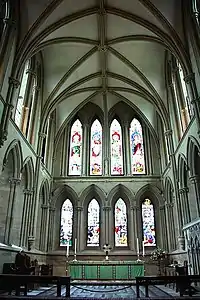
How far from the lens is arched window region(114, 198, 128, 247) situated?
16672 mm

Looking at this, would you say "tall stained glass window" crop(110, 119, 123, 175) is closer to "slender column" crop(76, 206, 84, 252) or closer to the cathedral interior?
the cathedral interior

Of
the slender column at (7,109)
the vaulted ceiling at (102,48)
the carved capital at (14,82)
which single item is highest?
the vaulted ceiling at (102,48)

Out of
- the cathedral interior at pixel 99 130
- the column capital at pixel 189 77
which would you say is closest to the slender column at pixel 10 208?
the cathedral interior at pixel 99 130

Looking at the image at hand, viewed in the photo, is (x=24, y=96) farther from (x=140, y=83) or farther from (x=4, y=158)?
(x=140, y=83)

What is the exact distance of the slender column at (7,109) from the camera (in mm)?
10312

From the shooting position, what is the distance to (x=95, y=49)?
1573 cm

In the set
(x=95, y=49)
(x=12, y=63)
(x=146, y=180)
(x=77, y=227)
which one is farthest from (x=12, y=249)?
(x=95, y=49)

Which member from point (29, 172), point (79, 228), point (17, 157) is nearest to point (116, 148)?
point (79, 228)

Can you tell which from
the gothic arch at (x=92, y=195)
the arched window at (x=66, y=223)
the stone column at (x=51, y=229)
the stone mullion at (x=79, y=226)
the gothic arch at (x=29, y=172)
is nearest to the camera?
the gothic arch at (x=29, y=172)

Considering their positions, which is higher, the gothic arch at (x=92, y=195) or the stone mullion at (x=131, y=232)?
the gothic arch at (x=92, y=195)

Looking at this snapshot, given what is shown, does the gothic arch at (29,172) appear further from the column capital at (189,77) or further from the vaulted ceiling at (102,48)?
the column capital at (189,77)

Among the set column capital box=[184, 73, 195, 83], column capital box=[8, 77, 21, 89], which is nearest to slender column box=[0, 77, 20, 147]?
column capital box=[8, 77, 21, 89]

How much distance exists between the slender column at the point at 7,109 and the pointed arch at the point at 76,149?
27.2 feet

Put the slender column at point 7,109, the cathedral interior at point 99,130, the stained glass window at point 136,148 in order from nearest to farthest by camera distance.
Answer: the slender column at point 7,109
the cathedral interior at point 99,130
the stained glass window at point 136,148
